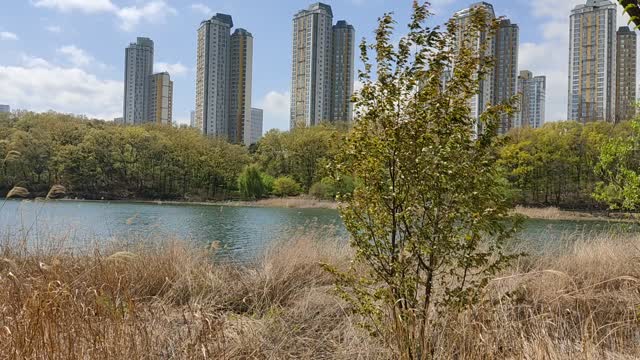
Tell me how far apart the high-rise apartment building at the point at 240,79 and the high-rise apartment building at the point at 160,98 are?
16181 millimetres

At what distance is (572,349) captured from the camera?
2.73 meters

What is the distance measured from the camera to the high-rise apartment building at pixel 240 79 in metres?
88.1

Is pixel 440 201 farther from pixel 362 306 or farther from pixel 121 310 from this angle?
pixel 121 310

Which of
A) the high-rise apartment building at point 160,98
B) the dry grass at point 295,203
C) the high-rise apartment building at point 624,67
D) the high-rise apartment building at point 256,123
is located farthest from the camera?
the high-rise apartment building at point 256,123

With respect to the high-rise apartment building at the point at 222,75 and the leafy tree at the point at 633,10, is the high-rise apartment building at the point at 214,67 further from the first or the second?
the leafy tree at the point at 633,10

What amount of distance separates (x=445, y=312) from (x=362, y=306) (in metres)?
0.47

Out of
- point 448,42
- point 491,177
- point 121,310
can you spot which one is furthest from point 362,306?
point 448,42

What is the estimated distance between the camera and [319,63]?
73312mm

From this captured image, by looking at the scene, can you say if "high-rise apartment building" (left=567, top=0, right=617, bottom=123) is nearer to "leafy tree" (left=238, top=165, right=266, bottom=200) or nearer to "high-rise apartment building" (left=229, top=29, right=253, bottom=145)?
"leafy tree" (left=238, top=165, right=266, bottom=200)

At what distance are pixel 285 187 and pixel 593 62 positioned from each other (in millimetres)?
35584

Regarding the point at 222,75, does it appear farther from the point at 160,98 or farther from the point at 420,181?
the point at 420,181

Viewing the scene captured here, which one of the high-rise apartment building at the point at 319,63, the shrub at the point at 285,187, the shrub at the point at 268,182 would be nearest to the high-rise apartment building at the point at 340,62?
the high-rise apartment building at the point at 319,63

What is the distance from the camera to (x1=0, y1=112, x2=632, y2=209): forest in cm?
4750

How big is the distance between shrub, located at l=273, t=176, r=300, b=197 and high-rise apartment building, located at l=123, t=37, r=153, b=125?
51.6 meters
